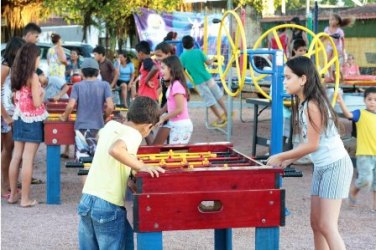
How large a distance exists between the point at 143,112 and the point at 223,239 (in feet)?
4.52

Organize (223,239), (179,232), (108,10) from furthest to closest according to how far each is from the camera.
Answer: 1. (108,10)
2. (179,232)
3. (223,239)

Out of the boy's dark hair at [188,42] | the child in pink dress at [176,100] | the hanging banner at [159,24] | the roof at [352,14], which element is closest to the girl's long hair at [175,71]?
the child in pink dress at [176,100]

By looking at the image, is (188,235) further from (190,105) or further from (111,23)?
(111,23)

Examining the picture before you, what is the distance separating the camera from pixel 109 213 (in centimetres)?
423

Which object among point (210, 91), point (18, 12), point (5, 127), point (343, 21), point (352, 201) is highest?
point (18, 12)

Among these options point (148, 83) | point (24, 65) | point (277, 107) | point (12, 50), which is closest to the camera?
point (24, 65)

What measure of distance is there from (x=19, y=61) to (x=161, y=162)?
2886 millimetres

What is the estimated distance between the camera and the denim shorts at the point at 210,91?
13.4 m

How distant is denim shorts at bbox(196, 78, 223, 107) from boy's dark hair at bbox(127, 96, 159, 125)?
29.4ft

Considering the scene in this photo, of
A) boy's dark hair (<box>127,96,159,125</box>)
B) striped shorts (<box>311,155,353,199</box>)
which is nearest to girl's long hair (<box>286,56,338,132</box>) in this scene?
striped shorts (<box>311,155,353,199</box>)

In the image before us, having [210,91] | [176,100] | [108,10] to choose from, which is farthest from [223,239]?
[108,10]

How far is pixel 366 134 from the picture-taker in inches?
294

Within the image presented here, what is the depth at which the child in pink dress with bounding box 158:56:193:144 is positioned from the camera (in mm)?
7441

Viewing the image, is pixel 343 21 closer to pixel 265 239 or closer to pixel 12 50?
pixel 12 50
